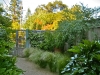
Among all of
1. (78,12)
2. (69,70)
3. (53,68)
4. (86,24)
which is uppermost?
(78,12)

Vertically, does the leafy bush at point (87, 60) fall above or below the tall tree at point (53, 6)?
below

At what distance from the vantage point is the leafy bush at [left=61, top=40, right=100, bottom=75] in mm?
2520

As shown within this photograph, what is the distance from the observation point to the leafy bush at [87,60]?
2520mm

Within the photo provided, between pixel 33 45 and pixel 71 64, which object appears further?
pixel 33 45

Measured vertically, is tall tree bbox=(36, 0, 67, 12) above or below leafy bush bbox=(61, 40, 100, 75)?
above

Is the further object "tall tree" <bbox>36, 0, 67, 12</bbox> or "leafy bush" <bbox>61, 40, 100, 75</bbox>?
"tall tree" <bbox>36, 0, 67, 12</bbox>

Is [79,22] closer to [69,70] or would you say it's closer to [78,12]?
[78,12]

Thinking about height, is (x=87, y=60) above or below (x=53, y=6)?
below

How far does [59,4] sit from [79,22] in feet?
29.2

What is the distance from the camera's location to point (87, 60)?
8.45ft

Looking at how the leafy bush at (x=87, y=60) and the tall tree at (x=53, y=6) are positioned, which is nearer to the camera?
the leafy bush at (x=87, y=60)

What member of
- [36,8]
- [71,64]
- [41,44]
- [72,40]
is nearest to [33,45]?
[41,44]

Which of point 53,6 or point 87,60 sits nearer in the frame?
point 87,60

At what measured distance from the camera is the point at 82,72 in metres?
2.55
